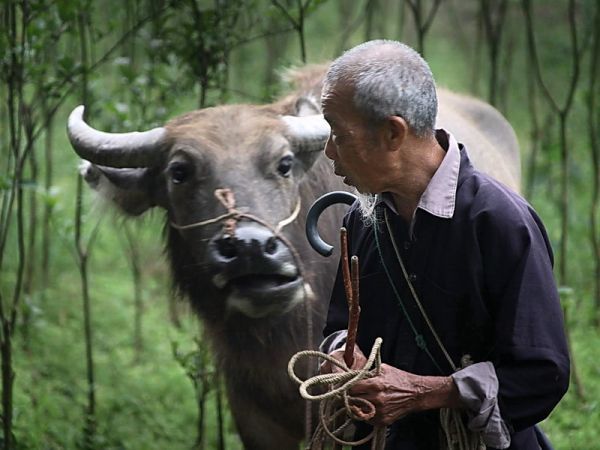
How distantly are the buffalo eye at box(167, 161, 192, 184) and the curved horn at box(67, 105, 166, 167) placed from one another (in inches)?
6.3

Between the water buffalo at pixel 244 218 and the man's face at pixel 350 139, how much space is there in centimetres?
127

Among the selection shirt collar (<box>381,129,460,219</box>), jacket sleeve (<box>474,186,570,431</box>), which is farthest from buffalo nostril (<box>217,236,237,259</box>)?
jacket sleeve (<box>474,186,570,431</box>)

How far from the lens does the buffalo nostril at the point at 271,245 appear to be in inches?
142

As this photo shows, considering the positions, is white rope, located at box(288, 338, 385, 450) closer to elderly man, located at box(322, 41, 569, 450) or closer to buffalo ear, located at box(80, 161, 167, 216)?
elderly man, located at box(322, 41, 569, 450)

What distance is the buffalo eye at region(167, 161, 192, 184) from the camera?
4062 millimetres

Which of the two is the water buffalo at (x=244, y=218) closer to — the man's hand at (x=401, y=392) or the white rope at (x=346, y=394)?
the white rope at (x=346, y=394)

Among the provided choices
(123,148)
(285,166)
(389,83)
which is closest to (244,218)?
(285,166)

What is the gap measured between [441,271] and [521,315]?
9.2 inches

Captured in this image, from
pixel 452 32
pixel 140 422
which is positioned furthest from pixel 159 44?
pixel 452 32

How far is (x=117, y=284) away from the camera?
835cm

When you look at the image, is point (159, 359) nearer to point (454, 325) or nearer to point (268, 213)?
point (268, 213)

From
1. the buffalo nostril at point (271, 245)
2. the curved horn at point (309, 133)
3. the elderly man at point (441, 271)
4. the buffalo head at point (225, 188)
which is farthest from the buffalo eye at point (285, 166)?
the elderly man at point (441, 271)

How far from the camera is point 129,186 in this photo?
438cm

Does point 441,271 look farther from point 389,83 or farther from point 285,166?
point 285,166
